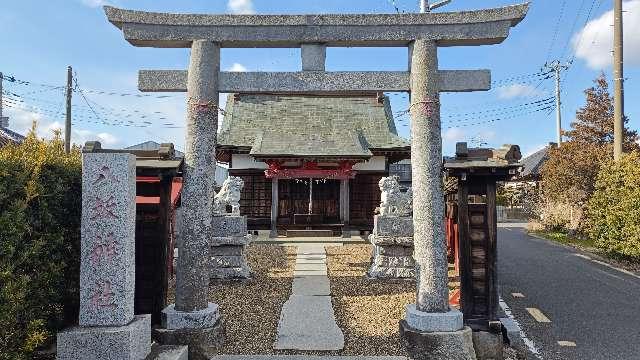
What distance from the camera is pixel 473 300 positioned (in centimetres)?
577

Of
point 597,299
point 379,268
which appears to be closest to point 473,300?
point 379,268

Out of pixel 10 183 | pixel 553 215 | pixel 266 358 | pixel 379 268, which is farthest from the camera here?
pixel 553 215

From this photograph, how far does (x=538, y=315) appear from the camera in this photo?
7.46 meters

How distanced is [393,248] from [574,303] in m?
3.70

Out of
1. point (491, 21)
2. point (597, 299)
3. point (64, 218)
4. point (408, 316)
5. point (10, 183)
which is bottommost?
point (597, 299)

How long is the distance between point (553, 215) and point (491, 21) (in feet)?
59.9

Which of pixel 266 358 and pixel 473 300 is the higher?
pixel 473 300

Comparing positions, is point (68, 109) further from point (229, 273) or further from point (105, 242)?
point (105, 242)


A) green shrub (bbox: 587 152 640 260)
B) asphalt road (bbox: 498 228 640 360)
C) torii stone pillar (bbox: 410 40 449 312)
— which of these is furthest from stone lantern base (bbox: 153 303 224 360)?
green shrub (bbox: 587 152 640 260)

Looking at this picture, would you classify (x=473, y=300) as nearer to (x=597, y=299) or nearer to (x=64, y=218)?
(x=597, y=299)

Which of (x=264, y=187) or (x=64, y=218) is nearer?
(x=64, y=218)

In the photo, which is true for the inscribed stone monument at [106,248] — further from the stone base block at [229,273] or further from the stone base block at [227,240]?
the stone base block at [227,240]

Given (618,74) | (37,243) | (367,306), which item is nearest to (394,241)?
(367,306)

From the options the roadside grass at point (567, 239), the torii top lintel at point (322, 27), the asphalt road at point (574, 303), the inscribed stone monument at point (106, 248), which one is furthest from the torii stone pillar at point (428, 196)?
the roadside grass at point (567, 239)
